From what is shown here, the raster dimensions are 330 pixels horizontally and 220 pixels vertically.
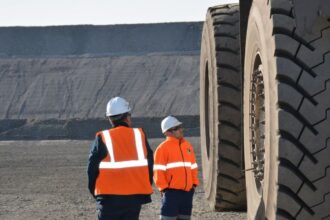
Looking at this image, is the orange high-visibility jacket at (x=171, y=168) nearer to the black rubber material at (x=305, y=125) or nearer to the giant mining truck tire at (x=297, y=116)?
the giant mining truck tire at (x=297, y=116)

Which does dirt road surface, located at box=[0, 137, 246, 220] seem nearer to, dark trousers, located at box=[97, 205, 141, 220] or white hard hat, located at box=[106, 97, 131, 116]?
dark trousers, located at box=[97, 205, 141, 220]

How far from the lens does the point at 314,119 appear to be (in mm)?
5234

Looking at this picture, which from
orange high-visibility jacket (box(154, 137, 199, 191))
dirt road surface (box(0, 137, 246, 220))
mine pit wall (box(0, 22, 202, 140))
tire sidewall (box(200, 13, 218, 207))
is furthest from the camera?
mine pit wall (box(0, 22, 202, 140))

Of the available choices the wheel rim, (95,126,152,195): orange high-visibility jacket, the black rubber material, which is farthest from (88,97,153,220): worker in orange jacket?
the black rubber material

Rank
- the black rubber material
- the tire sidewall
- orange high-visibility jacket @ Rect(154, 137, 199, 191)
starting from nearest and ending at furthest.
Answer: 1. the black rubber material
2. orange high-visibility jacket @ Rect(154, 137, 199, 191)
3. the tire sidewall

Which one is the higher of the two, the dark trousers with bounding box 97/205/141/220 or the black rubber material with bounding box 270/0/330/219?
the black rubber material with bounding box 270/0/330/219

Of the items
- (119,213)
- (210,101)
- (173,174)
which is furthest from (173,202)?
(119,213)

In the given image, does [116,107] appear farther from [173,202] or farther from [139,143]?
[173,202]

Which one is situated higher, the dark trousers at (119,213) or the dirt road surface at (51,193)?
the dirt road surface at (51,193)

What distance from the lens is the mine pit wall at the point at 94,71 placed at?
194 ft

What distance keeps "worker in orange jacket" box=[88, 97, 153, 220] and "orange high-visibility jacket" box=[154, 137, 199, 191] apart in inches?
64.2

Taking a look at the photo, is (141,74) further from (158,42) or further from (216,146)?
(216,146)

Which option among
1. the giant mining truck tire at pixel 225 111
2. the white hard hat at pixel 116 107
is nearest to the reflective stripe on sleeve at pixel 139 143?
the white hard hat at pixel 116 107

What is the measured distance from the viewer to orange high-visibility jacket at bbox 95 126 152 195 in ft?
22.5
